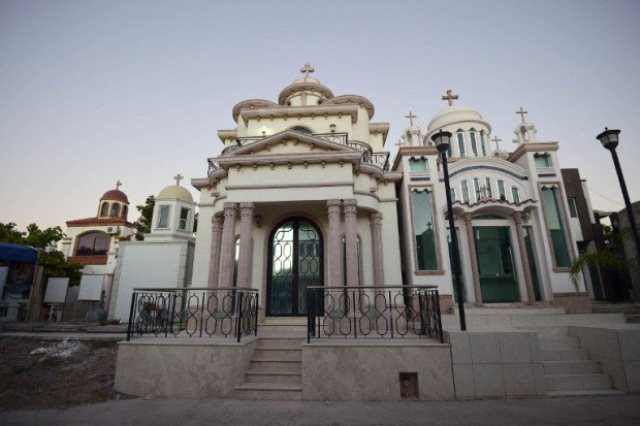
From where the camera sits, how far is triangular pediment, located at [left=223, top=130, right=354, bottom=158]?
1108 cm

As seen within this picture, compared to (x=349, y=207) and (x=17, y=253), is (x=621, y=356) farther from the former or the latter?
(x=17, y=253)

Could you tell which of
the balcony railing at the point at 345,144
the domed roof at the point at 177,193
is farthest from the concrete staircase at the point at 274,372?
the domed roof at the point at 177,193

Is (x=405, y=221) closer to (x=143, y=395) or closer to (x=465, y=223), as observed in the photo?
(x=465, y=223)

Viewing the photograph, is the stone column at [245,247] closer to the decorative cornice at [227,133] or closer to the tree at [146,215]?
the decorative cornice at [227,133]

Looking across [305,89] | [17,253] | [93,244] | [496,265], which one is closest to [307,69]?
[305,89]

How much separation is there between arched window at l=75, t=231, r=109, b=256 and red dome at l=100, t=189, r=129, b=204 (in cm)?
530

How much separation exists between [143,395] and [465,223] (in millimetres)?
12748

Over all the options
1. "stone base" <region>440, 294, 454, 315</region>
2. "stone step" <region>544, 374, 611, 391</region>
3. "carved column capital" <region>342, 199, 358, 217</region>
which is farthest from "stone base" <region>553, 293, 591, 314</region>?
"carved column capital" <region>342, 199, 358, 217</region>

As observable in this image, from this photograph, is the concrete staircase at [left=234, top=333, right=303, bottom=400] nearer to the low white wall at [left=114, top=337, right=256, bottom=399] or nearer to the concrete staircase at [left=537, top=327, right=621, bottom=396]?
the low white wall at [left=114, top=337, right=256, bottom=399]

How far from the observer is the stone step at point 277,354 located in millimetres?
7160

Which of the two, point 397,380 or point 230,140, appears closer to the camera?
point 397,380

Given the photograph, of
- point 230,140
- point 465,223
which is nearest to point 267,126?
point 230,140

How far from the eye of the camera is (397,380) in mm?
6039

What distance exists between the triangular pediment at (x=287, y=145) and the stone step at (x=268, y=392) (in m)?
7.54
